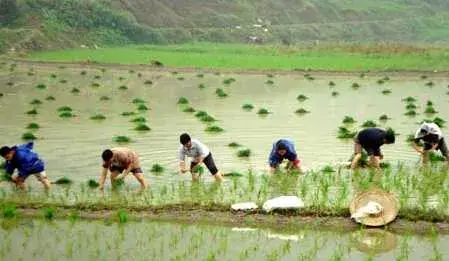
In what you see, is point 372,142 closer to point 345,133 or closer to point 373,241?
point 373,241

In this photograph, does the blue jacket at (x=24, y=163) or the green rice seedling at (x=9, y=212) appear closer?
the green rice seedling at (x=9, y=212)

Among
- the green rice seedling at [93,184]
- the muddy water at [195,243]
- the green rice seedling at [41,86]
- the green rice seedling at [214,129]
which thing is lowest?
the muddy water at [195,243]

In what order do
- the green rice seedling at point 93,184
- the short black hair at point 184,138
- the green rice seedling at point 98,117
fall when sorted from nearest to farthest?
1. the short black hair at point 184,138
2. the green rice seedling at point 93,184
3. the green rice seedling at point 98,117

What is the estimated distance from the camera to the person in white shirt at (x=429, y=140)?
43.1 ft

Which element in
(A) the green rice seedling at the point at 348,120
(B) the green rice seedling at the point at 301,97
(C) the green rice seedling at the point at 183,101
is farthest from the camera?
(B) the green rice seedling at the point at 301,97

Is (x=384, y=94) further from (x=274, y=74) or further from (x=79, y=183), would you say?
(x=79, y=183)

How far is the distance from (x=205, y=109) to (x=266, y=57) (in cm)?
1977

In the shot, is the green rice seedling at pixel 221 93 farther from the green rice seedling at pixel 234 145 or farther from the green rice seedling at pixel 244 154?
the green rice seedling at pixel 244 154

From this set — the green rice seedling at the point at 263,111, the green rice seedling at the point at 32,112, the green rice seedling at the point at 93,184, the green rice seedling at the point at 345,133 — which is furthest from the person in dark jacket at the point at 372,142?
the green rice seedling at the point at 32,112

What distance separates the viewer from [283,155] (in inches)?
497

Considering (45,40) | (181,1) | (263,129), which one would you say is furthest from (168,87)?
(181,1)

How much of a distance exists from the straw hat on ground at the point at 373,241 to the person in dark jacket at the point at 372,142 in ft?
10.3

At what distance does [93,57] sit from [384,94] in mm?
20064

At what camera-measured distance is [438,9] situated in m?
89.3
